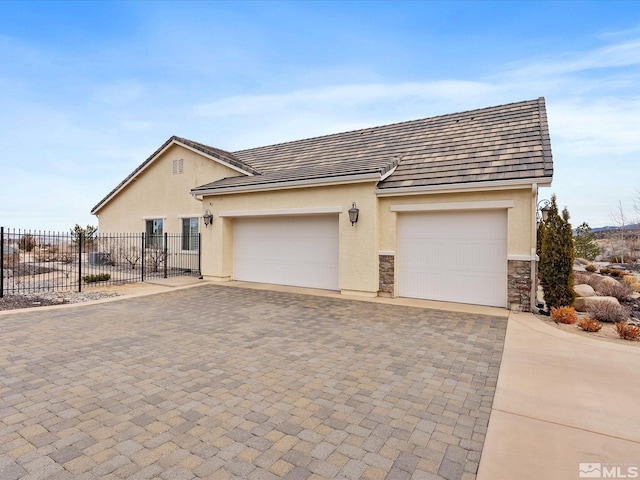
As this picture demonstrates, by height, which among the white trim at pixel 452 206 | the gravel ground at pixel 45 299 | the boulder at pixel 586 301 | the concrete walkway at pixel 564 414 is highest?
the white trim at pixel 452 206

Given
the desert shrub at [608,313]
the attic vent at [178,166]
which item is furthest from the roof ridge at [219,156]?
the desert shrub at [608,313]

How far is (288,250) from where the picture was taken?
11648 mm

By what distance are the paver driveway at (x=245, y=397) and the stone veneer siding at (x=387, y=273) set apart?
8.01 ft

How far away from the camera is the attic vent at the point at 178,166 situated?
16.5 metres

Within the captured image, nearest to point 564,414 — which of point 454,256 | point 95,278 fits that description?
point 454,256

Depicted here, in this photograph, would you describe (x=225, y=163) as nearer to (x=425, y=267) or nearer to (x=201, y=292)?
(x=201, y=292)

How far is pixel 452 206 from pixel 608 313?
4108 mm

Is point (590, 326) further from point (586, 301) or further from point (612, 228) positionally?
point (612, 228)

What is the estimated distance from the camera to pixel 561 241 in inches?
321

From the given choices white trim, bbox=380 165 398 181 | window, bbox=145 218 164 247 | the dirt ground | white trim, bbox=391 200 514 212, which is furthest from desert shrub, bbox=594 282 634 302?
window, bbox=145 218 164 247

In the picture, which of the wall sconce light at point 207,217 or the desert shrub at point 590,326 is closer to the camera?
the desert shrub at point 590,326

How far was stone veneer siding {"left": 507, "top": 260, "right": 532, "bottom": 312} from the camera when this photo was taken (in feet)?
26.2

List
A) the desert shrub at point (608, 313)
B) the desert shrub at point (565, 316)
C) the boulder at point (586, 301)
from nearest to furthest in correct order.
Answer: the desert shrub at point (565, 316) → the desert shrub at point (608, 313) → the boulder at point (586, 301)

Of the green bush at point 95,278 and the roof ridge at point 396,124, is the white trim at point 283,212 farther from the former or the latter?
the roof ridge at point 396,124
